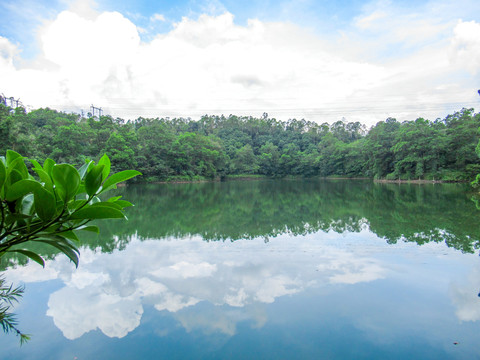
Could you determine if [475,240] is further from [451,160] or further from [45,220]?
[451,160]

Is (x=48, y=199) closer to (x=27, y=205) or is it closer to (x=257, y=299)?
(x=27, y=205)

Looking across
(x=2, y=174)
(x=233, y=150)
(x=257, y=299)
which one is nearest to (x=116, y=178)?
(x=2, y=174)

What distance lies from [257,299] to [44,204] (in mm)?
2188

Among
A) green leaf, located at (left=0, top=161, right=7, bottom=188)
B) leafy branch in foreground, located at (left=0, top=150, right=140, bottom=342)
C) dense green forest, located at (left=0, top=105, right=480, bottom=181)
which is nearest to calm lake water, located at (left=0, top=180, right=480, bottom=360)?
leafy branch in foreground, located at (left=0, top=150, right=140, bottom=342)

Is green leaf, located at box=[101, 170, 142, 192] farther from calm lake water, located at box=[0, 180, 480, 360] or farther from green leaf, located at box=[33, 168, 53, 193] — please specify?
calm lake water, located at box=[0, 180, 480, 360]

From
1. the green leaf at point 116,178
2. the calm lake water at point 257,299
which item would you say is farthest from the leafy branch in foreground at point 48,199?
the calm lake water at point 257,299

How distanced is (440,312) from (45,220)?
2.65 metres

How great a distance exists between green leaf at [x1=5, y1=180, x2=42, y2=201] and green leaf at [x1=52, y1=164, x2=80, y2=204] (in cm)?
3

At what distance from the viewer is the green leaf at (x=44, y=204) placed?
54cm

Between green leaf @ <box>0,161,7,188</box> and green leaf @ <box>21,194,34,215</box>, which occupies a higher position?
green leaf @ <box>0,161,7,188</box>

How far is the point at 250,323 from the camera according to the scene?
Result: 2.08 metres

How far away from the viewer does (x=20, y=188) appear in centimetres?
53

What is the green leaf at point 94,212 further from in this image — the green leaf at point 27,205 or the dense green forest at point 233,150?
the dense green forest at point 233,150

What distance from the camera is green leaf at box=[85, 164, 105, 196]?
56cm
